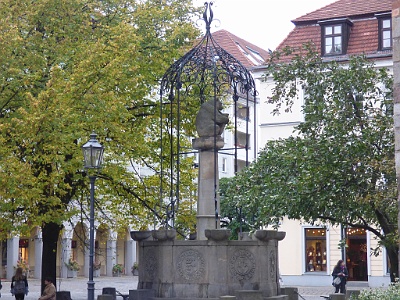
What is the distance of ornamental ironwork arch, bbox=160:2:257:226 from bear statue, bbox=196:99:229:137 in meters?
0.49

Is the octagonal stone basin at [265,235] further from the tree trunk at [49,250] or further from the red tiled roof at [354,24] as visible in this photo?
the red tiled roof at [354,24]

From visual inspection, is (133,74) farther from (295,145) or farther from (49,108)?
(295,145)

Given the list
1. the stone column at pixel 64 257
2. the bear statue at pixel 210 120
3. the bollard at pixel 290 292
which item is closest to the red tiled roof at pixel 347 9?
the stone column at pixel 64 257

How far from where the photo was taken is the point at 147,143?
1120 inches

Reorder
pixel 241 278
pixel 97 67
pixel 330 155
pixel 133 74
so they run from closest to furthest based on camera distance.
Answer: pixel 241 278
pixel 330 155
pixel 97 67
pixel 133 74

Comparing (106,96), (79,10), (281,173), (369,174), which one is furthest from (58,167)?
(369,174)

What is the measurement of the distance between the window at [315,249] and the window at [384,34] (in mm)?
9428

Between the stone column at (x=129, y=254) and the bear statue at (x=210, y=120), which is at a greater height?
the bear statue at (x=210, y=120)

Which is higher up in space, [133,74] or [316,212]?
[133,74]

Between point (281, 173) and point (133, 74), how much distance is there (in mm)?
6980

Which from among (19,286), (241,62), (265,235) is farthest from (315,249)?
(265,235)

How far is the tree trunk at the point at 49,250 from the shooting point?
27.7 metres

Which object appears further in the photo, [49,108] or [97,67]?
[97,67]

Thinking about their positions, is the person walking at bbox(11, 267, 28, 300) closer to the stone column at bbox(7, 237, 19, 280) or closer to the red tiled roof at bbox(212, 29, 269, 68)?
the stone column at bbox(7, 237, 19, 280)
